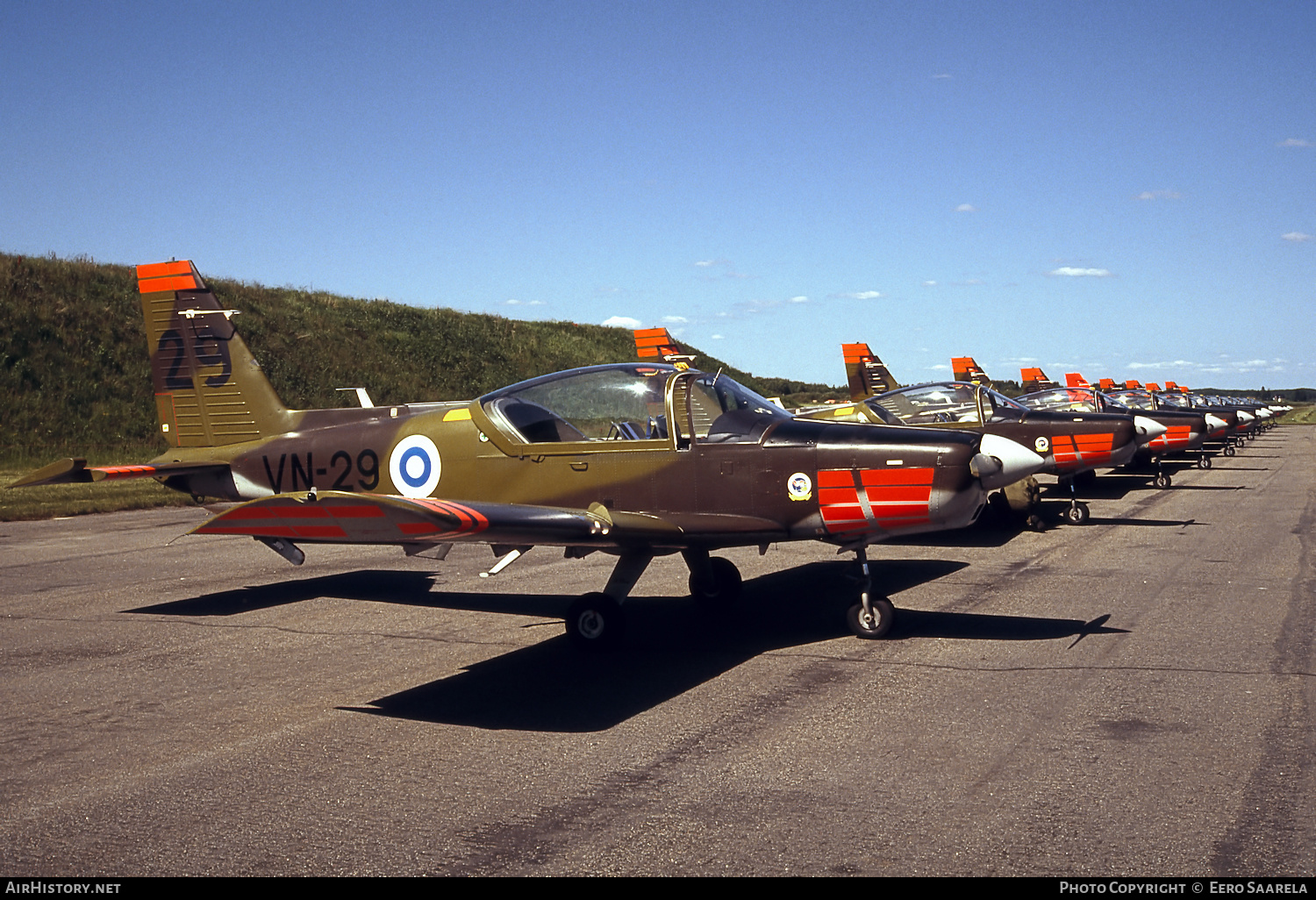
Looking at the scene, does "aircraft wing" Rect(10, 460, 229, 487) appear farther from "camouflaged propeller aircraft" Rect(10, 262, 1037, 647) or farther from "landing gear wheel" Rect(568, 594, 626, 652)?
"landing gear wheel" Rect(568, 594, 626, 652)

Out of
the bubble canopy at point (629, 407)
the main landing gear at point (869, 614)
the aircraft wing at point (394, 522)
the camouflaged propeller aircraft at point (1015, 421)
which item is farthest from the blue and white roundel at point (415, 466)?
the camouflaged propeller aircraft at point (1015, 421)

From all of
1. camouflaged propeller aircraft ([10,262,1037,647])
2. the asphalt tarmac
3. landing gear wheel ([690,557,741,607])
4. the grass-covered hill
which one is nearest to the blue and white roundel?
camouflaged propeller aircraft ([10,262,1037,647])

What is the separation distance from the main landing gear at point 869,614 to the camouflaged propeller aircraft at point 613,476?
0.04ft

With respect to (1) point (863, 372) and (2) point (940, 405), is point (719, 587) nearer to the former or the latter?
(2) point (940, 405)

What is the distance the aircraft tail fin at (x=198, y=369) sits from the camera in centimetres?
1041

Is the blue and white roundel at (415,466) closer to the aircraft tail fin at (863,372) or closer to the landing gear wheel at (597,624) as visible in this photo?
the landing gear wheel at (597,624)

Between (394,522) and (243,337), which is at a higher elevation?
(243,337)

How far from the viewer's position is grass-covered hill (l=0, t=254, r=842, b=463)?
1246 inches

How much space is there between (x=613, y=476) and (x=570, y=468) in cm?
39

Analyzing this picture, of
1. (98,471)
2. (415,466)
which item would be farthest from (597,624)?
(98,471)

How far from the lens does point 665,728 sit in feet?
18.7

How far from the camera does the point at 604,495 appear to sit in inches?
319
